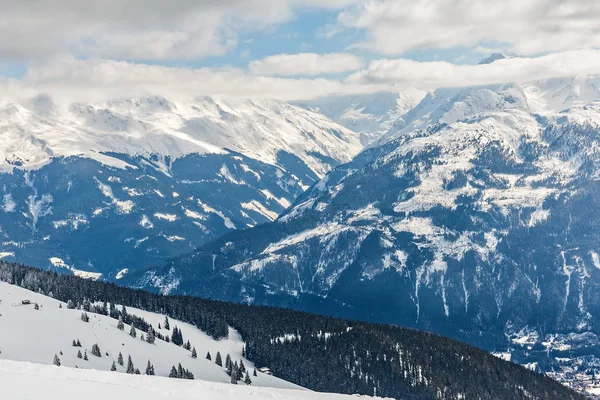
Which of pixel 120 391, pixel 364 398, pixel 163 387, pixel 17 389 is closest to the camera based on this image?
pixel 17 389

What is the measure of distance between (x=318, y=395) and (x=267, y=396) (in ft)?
119

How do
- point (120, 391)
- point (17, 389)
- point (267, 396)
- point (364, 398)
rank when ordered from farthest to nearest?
point (364, 398), point (267, 396), point (120, 391), point (17, 389)

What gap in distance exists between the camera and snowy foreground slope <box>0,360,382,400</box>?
12494 cm

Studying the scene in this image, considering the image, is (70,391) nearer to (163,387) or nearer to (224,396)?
(163,387)

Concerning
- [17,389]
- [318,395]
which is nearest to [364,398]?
[318,395]

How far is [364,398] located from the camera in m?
193

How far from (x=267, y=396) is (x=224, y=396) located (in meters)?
12.6

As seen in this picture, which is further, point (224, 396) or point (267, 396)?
point (267, 396)

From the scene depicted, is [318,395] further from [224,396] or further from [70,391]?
[70,391]

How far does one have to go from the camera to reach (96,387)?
136m

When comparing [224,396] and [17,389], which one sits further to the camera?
[224,396]

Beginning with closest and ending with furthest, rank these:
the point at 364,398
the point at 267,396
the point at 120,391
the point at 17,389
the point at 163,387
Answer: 1. the point at 17,389
2. the point at 120,391
3. the point at 163,387
4. the point at 267,396
5. the point at 364,398

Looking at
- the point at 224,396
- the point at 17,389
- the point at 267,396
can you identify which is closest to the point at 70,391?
the point at 17,389

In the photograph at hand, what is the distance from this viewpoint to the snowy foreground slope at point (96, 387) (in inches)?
4919
